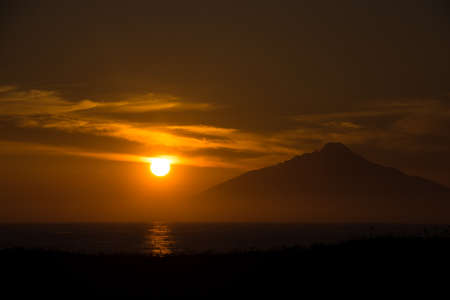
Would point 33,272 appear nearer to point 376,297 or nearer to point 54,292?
point 54,292

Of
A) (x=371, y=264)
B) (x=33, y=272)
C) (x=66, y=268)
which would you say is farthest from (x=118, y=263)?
(x=371, y=264)

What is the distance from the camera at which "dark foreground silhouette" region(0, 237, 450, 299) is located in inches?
649

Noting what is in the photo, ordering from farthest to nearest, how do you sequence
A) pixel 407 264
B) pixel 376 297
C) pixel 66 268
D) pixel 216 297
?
pixel 66 268, pixel 407 264, pixel 216 297, pixel 376 297

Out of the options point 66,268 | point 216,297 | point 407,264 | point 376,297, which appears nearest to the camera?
point 376,297

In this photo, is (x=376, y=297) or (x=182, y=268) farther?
(x=182, y=268)

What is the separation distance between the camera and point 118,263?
21062mm

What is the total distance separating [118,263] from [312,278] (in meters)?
8.05

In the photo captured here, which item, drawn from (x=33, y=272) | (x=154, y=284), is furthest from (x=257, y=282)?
(x=33, y=272)

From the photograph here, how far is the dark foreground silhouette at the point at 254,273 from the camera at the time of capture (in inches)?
649

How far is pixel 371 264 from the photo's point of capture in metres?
18.0

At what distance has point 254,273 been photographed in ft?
61.0

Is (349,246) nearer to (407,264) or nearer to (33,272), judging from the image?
(407,264)

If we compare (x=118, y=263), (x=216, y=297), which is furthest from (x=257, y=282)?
(x=118, y=263)

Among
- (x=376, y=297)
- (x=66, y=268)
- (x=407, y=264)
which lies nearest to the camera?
(x=376, y=297)
